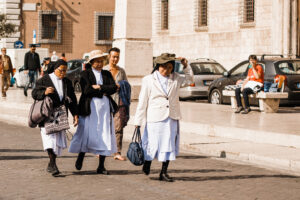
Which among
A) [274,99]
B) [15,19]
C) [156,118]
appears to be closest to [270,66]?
[274,99]

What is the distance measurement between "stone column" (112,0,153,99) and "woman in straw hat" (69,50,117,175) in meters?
12.4

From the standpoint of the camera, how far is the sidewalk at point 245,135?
39.0ft

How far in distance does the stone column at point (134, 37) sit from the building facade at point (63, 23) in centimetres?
2305

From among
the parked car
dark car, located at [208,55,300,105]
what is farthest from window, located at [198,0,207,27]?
dark car, located at [208,55,300,105]

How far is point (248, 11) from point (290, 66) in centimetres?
1380

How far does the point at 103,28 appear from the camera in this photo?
161 ft

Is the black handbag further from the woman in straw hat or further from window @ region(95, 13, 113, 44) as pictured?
window @ region(95, 13, 113, 44)

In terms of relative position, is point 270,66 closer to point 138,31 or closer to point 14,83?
point 138,31

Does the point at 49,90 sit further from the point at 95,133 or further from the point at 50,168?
the point at 50,168

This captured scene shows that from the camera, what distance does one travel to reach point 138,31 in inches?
904

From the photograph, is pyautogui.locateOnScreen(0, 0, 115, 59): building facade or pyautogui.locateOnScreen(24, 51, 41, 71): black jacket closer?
pyautogui.locateOnScreen(24, 51, 41, 71): black jacket

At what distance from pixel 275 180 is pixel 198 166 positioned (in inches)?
62.2

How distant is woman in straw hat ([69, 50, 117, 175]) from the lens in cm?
1001

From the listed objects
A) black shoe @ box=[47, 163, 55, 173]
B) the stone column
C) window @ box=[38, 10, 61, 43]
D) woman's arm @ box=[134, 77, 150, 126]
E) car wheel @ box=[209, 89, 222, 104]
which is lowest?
black shoe @ box=[47, 163, 55, 173]
